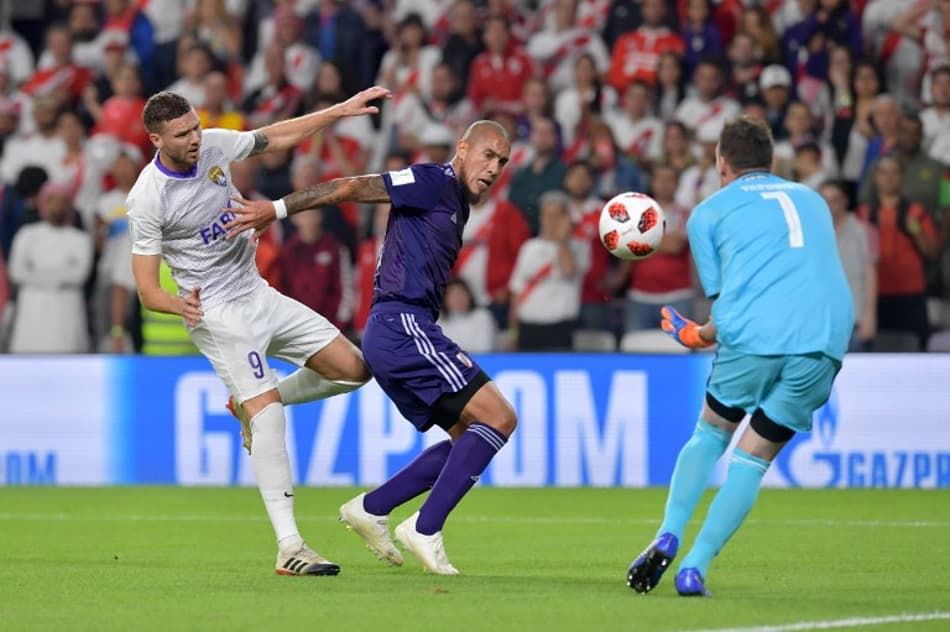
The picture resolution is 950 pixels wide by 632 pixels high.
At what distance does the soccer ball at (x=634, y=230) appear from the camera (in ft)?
29.4

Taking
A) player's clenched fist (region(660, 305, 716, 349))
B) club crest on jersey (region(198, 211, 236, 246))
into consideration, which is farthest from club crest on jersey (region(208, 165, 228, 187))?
player's clenched fist (region(660, 305, 716, 349))

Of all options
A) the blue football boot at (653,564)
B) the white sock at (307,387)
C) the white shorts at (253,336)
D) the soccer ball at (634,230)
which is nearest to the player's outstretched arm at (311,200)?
the white shorts at (253,336)

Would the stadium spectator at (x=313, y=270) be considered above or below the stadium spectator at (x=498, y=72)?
below

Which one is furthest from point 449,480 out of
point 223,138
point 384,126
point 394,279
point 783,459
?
point 384,126

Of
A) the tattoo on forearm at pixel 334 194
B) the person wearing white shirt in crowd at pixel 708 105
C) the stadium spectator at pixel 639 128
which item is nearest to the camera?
the tattoo on forearm at pixel 334 194

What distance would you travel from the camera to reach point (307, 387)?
366 inches

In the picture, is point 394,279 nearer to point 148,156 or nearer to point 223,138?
point 223,138

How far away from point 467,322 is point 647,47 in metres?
3.70

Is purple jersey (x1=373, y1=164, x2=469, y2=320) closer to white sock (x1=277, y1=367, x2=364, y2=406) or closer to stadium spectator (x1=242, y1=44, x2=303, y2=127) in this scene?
white sock (x1=277, y1=367, x2=364, y2=406)

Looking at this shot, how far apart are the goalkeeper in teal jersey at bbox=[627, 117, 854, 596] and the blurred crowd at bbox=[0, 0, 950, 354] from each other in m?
7.47

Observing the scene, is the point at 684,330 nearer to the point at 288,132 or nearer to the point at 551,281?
the point at 288,132

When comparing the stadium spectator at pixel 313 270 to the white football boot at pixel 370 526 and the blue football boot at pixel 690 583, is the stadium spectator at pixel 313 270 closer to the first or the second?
the white football boot at pixel 370 526

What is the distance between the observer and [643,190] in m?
15.7

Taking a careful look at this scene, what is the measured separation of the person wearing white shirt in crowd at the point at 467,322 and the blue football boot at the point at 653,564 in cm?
782
